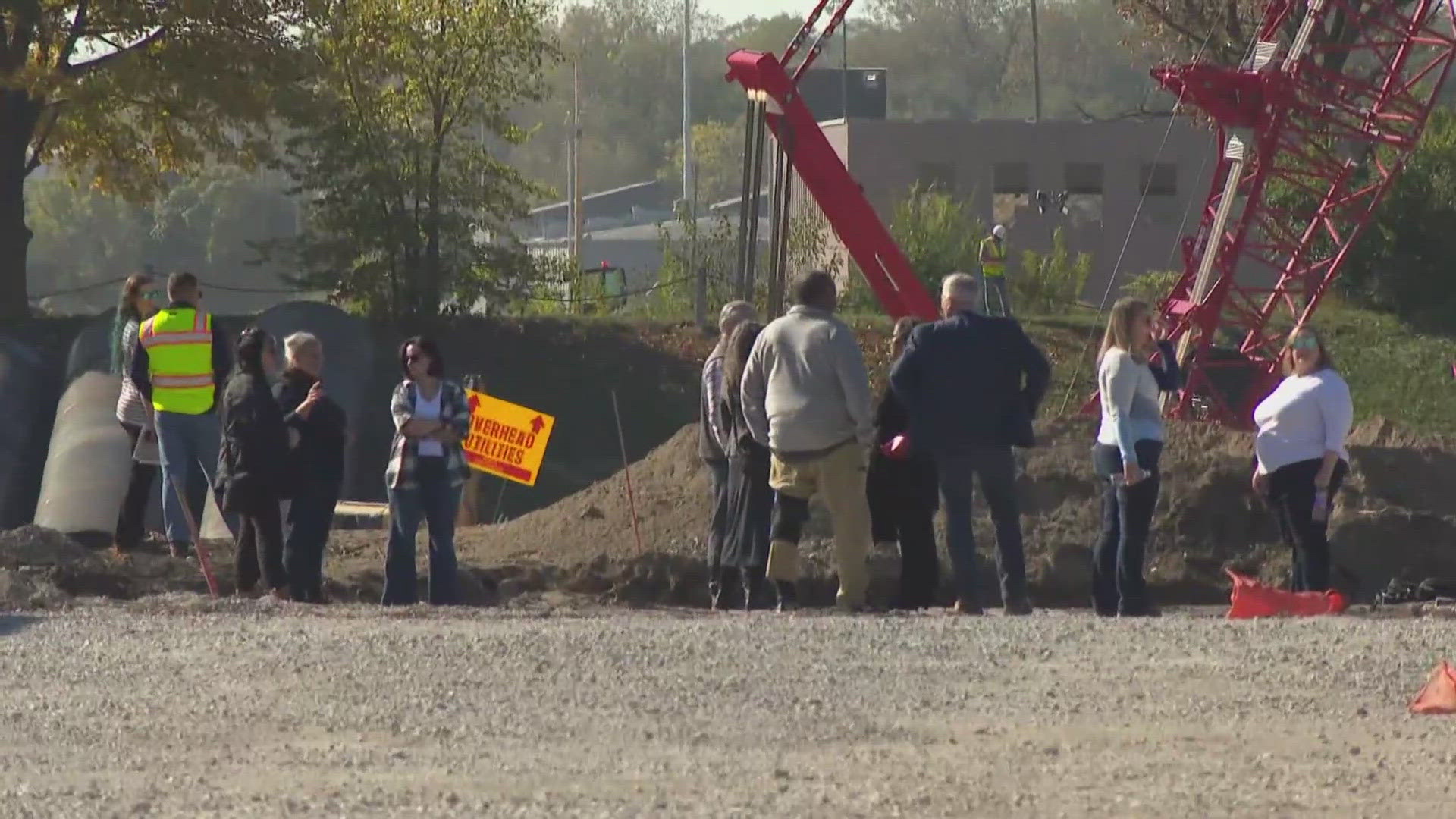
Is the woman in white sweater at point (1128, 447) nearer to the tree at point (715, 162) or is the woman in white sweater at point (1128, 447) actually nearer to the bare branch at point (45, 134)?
the bare branch at point (45, 134)

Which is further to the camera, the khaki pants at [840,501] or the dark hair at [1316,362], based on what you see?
the dark hair at [1316,362]

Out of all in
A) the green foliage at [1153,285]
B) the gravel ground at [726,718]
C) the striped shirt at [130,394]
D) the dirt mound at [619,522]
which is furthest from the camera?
the green foliage at [1153,285]

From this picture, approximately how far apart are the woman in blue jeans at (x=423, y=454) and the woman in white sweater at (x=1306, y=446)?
14.4ft

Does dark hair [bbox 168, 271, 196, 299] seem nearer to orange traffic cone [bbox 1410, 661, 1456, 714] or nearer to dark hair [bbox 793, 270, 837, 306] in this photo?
dark hair [bbox 793, 270, 837, 306]

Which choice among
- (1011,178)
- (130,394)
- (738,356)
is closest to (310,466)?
(738,356)

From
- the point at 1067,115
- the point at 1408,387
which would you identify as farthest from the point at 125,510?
the point at 1067,115

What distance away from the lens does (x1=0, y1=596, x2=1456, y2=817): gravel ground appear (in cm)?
745

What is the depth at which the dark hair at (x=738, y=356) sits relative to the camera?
1245 centimetres

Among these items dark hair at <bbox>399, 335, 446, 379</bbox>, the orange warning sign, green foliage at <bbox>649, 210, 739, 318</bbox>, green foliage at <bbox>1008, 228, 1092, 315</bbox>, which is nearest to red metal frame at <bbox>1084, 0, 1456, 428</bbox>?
green foliage at <bbox>1008, 228, 1092, 315</bbox>

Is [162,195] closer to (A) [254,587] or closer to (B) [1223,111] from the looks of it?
(B) [1223,111]

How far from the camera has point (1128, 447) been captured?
38.8 ft

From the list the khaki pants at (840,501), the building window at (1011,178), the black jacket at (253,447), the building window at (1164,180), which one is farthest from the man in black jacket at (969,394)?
the building window at (1164,180)

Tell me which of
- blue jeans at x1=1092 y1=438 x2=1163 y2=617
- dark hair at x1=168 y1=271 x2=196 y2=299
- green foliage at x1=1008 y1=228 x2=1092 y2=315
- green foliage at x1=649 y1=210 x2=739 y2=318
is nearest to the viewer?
blue jeans at x1=1092 y1=438 x2=1163 y2=617

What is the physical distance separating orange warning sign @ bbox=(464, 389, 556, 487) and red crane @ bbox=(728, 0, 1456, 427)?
934 cm
